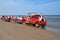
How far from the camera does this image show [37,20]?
71.7 ft

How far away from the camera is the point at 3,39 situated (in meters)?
11.1

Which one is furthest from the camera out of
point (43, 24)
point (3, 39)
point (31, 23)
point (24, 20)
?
point (24, 20)

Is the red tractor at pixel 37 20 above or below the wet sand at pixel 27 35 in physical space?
above

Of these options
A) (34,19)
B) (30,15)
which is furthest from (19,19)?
(34,19)

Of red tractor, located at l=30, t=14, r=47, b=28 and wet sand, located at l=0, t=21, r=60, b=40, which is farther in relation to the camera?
red tractor, located at l=30, t=14, r=47, b=28

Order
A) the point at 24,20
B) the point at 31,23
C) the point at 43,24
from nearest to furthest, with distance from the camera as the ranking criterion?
the point at 43,24, the point at 31,23, the point at 24,20

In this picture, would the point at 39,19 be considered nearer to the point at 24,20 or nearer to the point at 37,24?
the point at 37,24

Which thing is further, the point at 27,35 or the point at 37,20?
the point at 37,20

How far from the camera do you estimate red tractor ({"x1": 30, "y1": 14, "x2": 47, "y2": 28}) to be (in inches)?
837

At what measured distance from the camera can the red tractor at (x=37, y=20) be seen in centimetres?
2125

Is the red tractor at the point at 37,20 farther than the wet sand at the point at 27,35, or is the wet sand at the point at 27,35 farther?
the red tractor at the point at 37,20

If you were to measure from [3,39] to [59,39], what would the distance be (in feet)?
13.3

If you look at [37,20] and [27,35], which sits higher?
[37,20]

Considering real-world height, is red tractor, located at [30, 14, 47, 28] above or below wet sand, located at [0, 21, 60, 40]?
above
